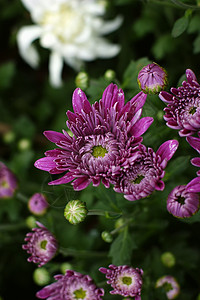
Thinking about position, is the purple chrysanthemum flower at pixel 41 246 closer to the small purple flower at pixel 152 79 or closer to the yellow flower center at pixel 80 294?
the yellow flower center at pixel 80 294

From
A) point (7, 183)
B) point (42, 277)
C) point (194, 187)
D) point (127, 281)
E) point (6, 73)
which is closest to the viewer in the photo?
point (194, 187)

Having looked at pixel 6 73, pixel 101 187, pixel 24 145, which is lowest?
pixel 24 145

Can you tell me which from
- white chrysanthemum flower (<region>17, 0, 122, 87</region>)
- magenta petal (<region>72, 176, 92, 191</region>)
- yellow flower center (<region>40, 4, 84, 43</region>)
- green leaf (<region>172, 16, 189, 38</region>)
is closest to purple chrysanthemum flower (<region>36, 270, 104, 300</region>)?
magenta petal (<region>72, 176, 92, 191</region>)

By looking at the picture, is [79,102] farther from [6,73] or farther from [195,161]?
[6,73]

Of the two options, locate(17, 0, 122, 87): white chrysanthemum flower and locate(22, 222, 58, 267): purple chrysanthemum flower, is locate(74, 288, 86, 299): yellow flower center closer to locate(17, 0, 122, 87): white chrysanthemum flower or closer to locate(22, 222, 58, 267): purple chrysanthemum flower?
locate(22, 222, 58, 267): purple chrysanthemum flower

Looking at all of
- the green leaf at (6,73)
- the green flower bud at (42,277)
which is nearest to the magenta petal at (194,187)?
the green flower bud at (42,277)

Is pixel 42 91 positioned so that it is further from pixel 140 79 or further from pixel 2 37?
pixel 140 79

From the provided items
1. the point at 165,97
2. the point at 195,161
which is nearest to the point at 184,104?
the point at 165,97
